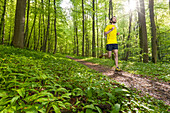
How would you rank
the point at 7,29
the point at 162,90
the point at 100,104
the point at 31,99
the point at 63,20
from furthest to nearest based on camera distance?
the point at 7,29, the point at 63,20, the point at 162,90, the point at 100,104, the point at 31,99

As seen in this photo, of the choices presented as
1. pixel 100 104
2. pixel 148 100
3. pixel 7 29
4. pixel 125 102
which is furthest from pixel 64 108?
pixel 7 29

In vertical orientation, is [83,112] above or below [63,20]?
below

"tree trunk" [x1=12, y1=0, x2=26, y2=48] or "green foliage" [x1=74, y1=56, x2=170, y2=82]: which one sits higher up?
"tree trunk" [x1=12, y1=0, x2=26, y2=48]

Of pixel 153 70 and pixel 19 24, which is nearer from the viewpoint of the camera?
pixel 153 70

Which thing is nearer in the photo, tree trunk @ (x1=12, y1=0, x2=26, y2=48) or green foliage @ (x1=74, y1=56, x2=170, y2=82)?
green foliage @ (x1=74, y1=56, x2=170, y2=82)

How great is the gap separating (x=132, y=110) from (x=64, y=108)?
4.41 feet

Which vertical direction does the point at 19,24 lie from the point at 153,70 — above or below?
above

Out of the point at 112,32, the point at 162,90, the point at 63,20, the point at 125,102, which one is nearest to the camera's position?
the point at 125,102

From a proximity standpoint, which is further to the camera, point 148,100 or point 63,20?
point 63,20

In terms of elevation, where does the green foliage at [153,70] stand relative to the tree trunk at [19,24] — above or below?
below

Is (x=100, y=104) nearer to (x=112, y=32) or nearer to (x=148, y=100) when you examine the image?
(x=148, y=100)

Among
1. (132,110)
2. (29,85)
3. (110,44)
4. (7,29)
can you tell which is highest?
(7,29)

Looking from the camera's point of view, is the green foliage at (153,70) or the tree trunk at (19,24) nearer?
the green foliage at (153,70)

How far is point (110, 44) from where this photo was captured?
5207 mm
